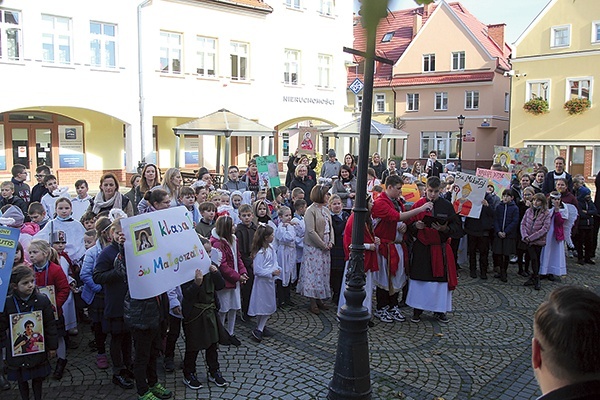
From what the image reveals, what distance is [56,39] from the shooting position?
1947 centimetres

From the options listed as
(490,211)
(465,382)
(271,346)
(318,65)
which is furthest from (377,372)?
(318,65)

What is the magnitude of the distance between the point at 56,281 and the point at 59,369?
2.74 ft

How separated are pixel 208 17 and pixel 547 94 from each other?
20262 millimetres

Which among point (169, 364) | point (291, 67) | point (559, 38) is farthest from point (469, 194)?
point (559, 38)

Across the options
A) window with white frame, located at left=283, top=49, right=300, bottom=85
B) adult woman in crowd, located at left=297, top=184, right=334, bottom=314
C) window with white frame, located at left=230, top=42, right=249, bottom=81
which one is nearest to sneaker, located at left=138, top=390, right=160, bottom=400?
adult woman in crowd, located at left=297, top=184, right=334, bottom=314

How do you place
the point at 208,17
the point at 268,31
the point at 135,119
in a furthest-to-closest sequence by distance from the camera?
the point at 268,31, the point at 208,17, the point at 135,119

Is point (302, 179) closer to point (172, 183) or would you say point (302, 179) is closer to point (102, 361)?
point (172, 183)

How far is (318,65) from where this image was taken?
88.2 feet

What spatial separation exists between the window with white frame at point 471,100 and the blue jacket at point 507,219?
3163 centimetres

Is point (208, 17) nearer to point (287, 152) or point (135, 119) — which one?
point (135, 119)

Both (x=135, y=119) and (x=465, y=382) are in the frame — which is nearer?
(x=465, y=382)

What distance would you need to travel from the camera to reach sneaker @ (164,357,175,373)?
17.0 feet

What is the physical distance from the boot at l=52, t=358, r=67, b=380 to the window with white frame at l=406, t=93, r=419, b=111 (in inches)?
1554

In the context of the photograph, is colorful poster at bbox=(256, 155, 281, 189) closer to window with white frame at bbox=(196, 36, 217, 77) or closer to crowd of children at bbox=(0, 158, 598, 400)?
crowd of children at bbox=(0, 158, 598, 400)
